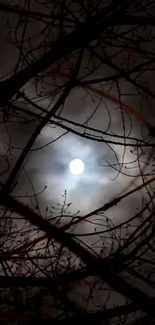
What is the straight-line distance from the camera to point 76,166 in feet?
4.91

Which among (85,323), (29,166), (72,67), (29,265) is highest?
(72,67)

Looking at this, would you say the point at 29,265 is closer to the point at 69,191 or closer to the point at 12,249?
the point at 12,249

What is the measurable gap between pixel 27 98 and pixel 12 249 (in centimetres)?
47

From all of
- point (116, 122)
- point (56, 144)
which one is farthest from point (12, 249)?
point (116, 122)

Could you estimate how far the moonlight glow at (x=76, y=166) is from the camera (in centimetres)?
149

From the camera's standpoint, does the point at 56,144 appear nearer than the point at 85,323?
No

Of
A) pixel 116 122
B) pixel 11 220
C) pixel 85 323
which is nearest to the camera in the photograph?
pixel 85 323

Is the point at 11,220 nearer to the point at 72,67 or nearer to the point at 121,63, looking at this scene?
the point at 72,67

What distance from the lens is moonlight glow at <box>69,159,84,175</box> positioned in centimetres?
149

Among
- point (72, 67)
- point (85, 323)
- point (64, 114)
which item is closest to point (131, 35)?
point (72, 67)

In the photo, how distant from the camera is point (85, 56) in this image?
149cm

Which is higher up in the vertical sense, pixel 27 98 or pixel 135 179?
pixel 27 98

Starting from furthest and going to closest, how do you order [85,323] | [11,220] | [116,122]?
[116,122] < [11,220] < [85,323]

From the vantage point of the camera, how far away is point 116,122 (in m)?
1.52
